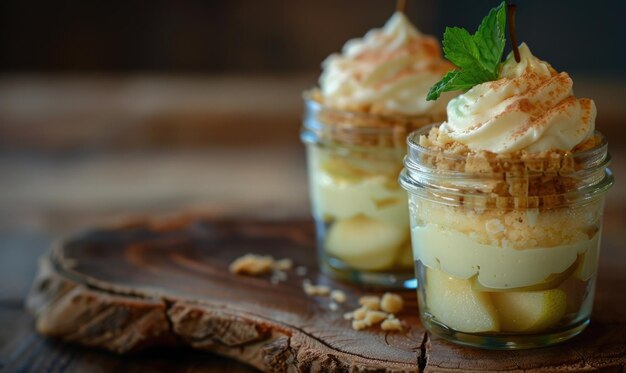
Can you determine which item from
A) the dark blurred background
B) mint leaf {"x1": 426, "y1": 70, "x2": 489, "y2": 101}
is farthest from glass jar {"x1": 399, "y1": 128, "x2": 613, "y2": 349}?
the dark blurred background

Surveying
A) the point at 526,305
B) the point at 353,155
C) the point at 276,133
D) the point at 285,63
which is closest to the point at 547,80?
the point at 526,305

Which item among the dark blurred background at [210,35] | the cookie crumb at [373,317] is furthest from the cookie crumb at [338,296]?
the dark blurred background at [210,35]

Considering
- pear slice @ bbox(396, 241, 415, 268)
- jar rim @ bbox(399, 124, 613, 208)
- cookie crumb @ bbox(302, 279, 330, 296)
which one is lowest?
cookie crumb @ bbox(302, 279, 330, 296)

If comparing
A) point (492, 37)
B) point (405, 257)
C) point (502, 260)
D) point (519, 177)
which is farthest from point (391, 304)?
point (492, 37)

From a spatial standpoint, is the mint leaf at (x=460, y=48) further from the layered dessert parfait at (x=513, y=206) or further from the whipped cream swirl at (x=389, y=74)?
the whipped cream swirl at (x=389, y=74)

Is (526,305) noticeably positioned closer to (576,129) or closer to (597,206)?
(597,206)

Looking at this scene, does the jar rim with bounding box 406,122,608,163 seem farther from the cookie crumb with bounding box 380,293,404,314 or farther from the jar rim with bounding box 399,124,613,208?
the cookie crumb with bounding box 380,293,404,314

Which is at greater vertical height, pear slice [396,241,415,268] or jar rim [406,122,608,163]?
jar rim [406,122,608,163]
